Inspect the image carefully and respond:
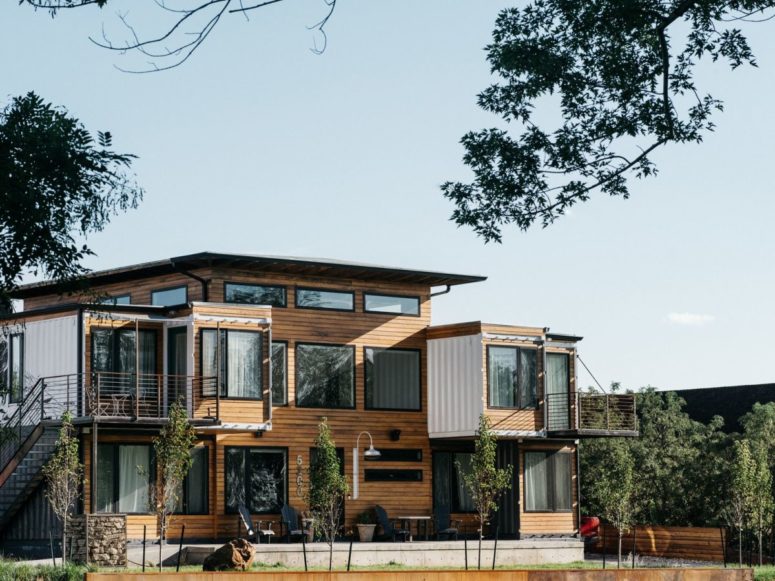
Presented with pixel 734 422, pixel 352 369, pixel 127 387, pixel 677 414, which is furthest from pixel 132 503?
pixel 734 422

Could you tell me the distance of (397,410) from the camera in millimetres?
34031

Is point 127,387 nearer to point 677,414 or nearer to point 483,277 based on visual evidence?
point 483,277

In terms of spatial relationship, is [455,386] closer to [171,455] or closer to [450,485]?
[450,485]

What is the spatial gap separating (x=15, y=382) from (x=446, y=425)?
32.4 ft

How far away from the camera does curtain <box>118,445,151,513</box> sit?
29.8 meters

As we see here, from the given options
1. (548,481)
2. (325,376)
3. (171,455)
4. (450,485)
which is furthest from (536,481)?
(171,455)

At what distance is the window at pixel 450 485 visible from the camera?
113 feet

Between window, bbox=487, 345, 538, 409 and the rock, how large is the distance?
9379 mm

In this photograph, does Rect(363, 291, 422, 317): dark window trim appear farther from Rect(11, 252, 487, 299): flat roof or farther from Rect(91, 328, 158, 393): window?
Rect(91, 328, 158, 393): window

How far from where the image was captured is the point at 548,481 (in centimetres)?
3522

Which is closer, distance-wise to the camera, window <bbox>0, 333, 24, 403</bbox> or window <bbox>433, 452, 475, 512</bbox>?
window <bbox>0, 333, 24, 403</bbox>

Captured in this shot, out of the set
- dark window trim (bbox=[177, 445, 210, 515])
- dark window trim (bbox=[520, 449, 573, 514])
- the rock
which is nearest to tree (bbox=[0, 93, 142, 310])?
the rock

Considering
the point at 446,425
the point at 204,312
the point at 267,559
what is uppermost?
the point at 204,312

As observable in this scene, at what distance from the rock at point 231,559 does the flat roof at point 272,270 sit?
7364 millimetres
